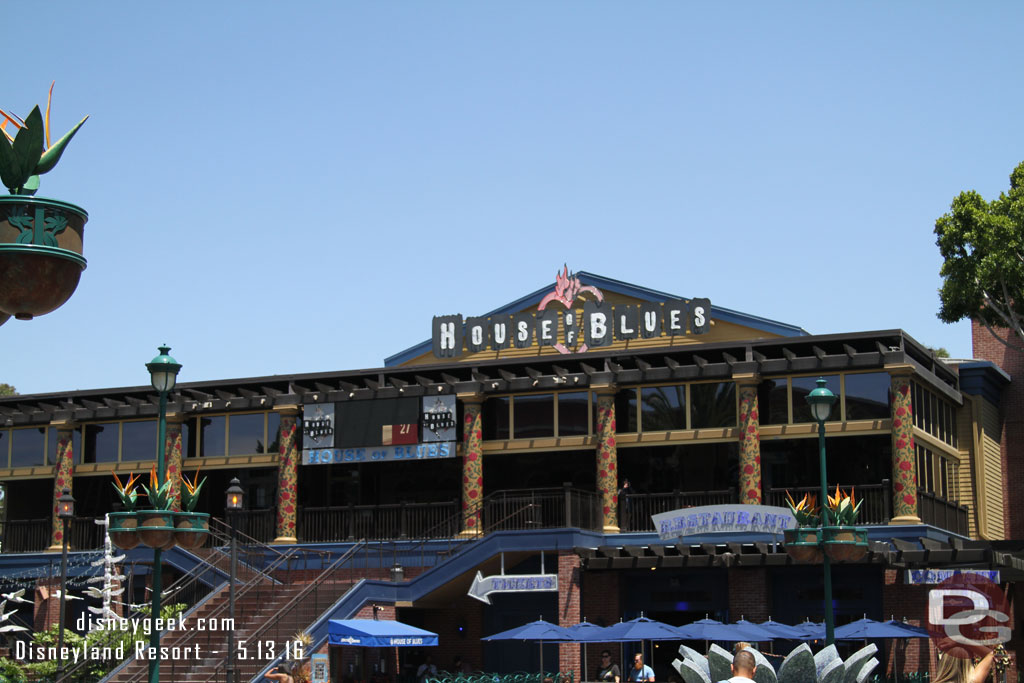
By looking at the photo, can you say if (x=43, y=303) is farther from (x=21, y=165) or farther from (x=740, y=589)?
(x=740, y=589)

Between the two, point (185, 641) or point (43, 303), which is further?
point (185, 641)

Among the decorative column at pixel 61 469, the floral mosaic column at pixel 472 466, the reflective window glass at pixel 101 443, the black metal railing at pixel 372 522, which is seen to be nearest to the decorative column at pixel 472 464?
the floral mosaic column at pixel 472 466

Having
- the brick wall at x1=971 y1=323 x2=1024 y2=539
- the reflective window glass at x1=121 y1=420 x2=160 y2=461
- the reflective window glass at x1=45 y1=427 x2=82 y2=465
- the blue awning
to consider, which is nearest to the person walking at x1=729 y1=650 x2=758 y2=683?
the blue awning

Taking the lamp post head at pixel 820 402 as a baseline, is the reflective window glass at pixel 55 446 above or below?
above

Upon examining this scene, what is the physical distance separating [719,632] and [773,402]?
815 centimetres

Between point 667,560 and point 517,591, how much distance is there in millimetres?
3689

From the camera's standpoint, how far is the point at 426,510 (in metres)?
36.2

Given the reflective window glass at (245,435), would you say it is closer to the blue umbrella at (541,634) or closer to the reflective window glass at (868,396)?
the blue umbrella at (541,634)

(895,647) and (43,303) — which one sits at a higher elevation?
(43,303)

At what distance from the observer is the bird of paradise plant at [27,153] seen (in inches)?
246

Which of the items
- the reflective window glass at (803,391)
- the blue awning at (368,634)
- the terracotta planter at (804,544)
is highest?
the reflective window glass at (803,391)

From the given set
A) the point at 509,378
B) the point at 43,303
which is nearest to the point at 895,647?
the point at 509,378

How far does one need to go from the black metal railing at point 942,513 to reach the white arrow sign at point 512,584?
29.3 feet

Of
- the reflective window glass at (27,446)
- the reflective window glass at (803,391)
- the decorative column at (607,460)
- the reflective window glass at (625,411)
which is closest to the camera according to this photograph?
the reflective window glass at (803,391)
